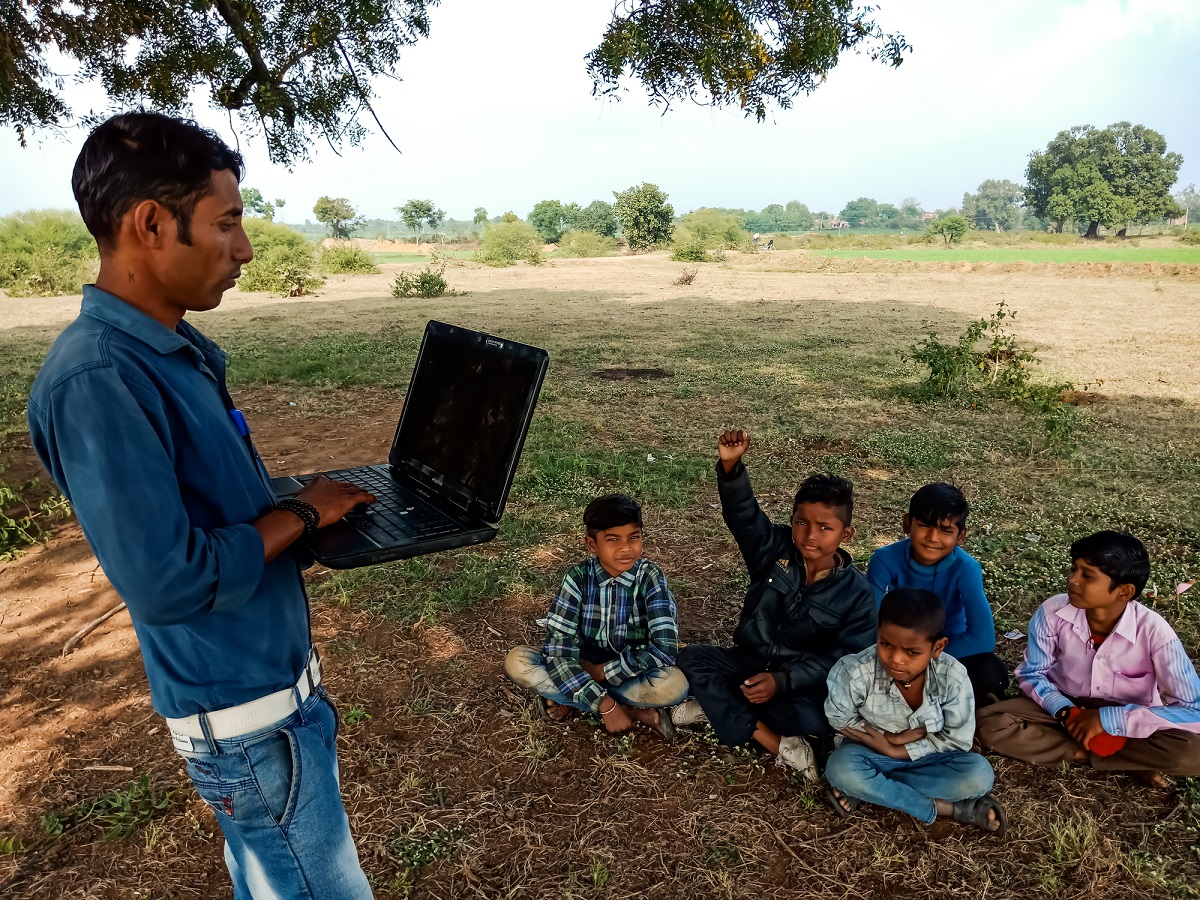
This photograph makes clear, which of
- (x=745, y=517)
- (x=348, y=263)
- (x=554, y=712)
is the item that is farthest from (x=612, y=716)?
(x=348, y=263)

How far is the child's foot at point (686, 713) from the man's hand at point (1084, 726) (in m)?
1.37

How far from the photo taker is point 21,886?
2.41 metres

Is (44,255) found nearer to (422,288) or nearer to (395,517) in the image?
(422,288)

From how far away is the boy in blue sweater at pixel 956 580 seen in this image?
3.27m

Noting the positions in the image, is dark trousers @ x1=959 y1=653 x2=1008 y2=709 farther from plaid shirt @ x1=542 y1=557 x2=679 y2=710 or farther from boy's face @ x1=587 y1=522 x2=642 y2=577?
boy's face @ x1=587 y1=522 x2=642 y2=577

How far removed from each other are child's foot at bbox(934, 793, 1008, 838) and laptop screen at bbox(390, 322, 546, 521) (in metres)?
1.94

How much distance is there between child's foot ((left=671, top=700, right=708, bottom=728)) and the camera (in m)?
3.20

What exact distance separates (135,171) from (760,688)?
260 centimetres

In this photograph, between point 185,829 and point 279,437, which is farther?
point 279,437

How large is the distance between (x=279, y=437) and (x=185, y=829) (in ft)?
16.3

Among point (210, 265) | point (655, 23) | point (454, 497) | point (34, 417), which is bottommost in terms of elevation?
point (454, 497)

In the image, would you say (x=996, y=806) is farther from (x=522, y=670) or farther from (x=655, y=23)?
(x=655, y=23)

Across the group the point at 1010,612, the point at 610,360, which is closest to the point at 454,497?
the point at 1010,612

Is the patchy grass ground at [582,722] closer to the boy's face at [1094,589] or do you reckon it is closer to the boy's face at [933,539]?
the boy's face at [1094,589]
